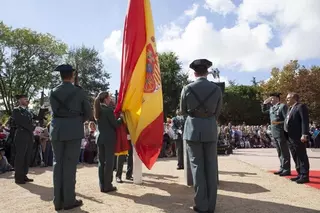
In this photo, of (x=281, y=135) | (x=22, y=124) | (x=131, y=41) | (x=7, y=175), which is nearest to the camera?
(x=131, y=41)

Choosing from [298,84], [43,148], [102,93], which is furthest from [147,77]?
[298,84]

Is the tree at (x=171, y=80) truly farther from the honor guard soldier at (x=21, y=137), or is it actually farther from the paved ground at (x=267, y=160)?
the honor guard soldier at (x=21, y=137)

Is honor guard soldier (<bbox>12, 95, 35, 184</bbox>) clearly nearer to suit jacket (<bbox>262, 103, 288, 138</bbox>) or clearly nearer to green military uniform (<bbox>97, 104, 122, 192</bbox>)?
green military uniform (<bbox>97, 104, 122, 192</bbox>)

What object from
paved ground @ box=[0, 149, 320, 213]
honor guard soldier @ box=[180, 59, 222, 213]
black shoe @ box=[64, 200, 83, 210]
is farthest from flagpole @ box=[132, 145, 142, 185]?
honor guard soldier @ box=[180, 59, 222, 213]

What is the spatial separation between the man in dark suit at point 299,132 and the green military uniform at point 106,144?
379 centimetres

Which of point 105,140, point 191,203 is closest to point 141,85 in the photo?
point 105,140

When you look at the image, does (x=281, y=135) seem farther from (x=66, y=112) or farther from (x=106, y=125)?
(x=66, y=112)

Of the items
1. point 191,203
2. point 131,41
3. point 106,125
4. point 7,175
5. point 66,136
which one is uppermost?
point 131,41

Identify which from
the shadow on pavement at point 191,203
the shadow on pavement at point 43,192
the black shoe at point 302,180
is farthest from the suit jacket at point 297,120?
the shadow on pavement at point 43,192

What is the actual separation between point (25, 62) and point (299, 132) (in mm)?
33308

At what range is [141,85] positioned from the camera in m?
6.29

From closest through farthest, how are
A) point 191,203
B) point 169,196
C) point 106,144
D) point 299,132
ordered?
1. point 191,203
2. point 169,196
3. point 106,144
4. point 299,132

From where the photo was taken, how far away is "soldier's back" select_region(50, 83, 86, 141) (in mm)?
4668

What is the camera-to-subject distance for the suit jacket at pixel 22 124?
7.01 m
